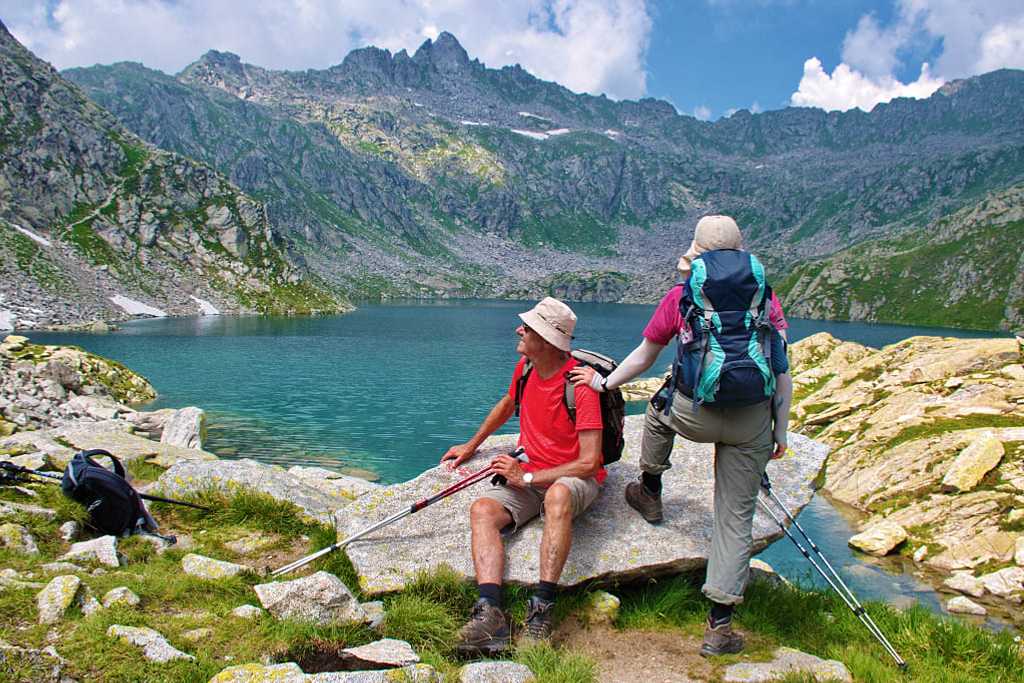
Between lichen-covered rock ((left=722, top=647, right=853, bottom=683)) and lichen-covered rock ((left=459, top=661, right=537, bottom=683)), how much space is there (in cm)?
212

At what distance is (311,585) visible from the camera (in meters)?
6.31

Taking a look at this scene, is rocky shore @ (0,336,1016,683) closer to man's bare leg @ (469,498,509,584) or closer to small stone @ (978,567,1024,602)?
man's bare leg @ (469,498,509,584)

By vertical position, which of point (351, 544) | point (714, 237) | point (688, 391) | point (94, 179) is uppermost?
point (94, 179)

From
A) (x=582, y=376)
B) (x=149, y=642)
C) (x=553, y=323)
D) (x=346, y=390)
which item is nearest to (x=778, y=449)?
(x=582, y=376)

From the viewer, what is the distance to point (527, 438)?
316 inches

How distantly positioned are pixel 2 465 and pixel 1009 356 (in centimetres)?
3736

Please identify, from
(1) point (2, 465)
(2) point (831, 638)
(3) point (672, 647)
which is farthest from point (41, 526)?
(2) point (831, 638)

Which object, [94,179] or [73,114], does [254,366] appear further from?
[73,114]

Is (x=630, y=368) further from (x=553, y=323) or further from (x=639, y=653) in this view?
(x=639, y=653)

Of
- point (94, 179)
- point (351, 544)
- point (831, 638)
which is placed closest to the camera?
point (831, 638)

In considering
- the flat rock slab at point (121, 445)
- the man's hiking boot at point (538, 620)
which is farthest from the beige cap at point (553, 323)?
the flat rock slab at point (121, 445)

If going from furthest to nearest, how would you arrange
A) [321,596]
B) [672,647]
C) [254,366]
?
[254,366] → [672,647] → [321,596]

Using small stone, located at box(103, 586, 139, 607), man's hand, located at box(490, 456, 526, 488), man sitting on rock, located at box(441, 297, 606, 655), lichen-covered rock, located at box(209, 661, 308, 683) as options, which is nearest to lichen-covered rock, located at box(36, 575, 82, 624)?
small stone, located at box(103, 586, 139, 607)

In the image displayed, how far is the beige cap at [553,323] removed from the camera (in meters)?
7.44
